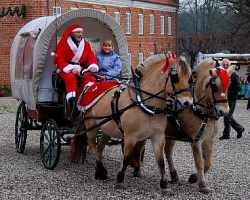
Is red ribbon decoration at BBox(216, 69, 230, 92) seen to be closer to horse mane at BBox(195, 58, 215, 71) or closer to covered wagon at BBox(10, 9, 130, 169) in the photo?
horse mane at BBox(195, 58, 215, 71)

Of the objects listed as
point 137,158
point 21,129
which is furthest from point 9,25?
point 137,158

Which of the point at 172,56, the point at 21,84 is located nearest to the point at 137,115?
the point at 172,56

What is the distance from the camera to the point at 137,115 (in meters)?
8.48

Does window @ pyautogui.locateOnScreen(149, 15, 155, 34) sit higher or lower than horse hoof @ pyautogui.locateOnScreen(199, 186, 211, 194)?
higher

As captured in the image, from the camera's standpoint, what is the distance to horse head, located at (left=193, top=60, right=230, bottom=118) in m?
8.16

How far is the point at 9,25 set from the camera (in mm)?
31609

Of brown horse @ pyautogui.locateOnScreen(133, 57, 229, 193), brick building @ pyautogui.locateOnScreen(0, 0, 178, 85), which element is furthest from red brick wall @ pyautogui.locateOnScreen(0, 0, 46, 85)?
brown horse @ pyautogui.locateOnScreen(133, 57, 229, 193)

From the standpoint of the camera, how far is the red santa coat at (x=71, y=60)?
10180 millimetres

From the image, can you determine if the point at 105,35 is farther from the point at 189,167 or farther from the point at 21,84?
the point at 189,167

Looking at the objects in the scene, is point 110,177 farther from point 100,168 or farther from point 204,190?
point 204,190

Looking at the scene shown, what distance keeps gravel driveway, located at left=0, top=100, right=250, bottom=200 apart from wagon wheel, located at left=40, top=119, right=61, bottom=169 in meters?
→ 0.16

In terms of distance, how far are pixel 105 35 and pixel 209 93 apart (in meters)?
4.32

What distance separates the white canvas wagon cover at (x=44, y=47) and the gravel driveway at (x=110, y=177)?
3.94 feet

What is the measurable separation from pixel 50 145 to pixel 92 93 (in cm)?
134
